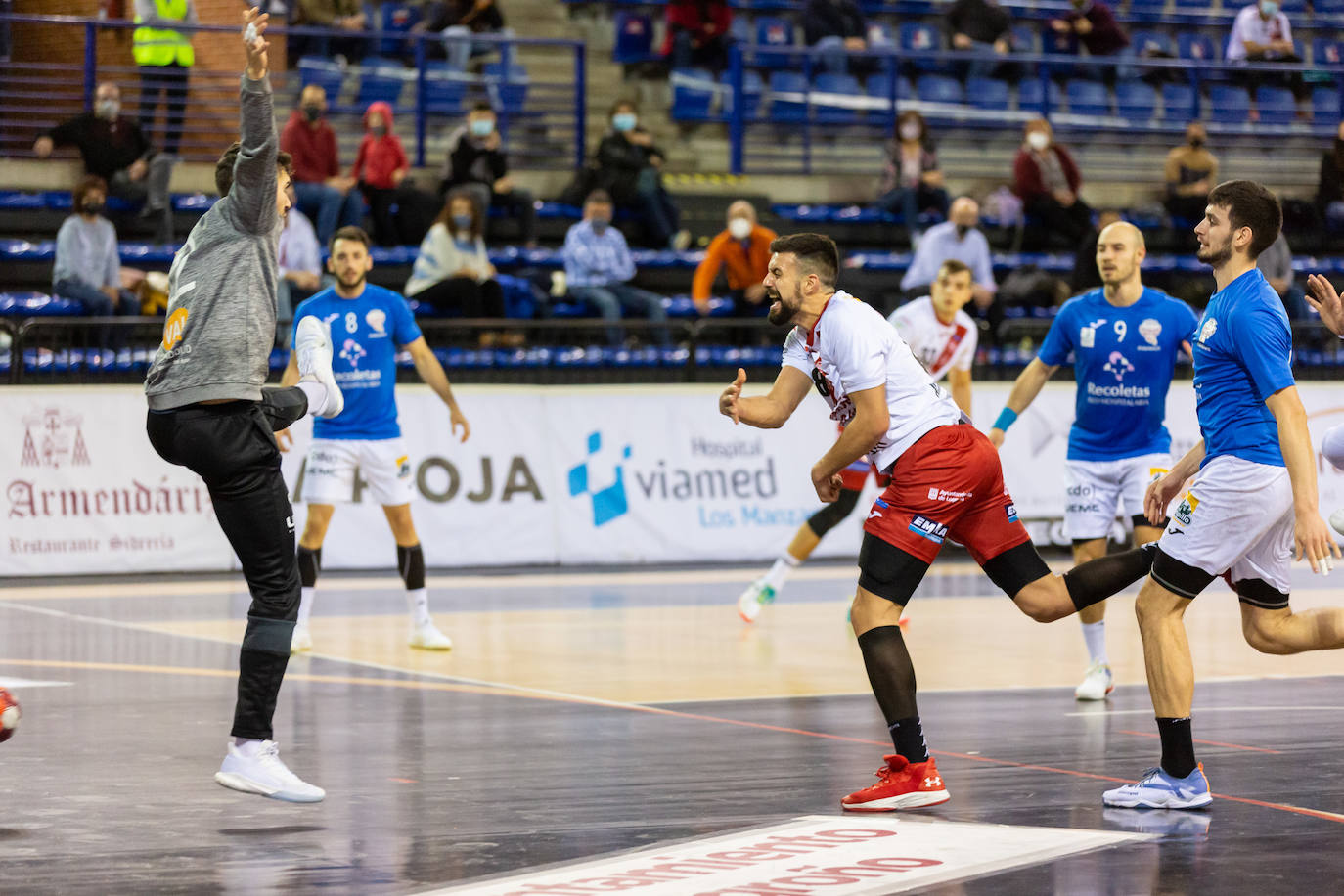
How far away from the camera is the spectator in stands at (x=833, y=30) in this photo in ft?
79.4

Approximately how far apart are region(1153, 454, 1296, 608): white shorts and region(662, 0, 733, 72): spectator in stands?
57.4ft

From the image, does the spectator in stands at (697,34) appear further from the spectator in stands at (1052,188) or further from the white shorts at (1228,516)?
Answer: the white shorts at (1228,516)

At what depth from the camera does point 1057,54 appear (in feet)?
84.7

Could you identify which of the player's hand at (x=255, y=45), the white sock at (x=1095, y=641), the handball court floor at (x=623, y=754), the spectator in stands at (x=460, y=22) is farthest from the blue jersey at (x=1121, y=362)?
the spectator in stands at (x=460, y=22)

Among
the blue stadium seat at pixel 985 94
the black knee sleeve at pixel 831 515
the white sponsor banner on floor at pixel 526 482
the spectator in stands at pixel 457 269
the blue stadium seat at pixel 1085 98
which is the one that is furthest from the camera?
the blue stadium seat at pixel 1085 98

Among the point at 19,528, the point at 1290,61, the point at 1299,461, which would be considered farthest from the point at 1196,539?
the point at 1290,61

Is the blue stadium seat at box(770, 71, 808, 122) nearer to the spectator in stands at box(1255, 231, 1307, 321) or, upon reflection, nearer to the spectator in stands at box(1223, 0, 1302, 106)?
the spectator in stands at box(1255, 231, 1307, 321)

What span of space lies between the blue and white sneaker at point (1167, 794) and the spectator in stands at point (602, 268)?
12553 millimetres

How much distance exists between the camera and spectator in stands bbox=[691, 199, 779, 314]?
19.6 m

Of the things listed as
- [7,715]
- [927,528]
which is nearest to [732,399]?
[927,528]

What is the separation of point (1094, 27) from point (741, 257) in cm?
889

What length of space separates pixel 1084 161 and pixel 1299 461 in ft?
65.6

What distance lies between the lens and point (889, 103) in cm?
2395

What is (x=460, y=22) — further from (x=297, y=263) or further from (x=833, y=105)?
(x=297, y=263)
